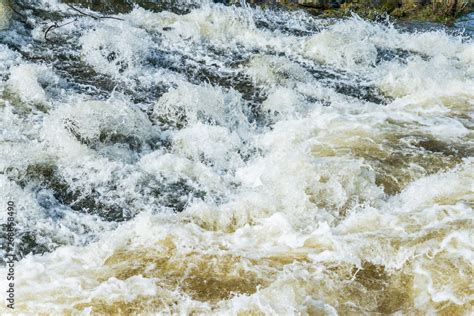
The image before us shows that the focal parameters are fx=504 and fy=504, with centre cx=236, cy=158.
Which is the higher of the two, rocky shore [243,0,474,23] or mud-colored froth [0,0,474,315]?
rocky shore [243,0,474,23]

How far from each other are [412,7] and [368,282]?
13.4 meters

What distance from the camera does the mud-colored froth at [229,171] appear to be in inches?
197

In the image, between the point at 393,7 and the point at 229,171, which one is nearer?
the point at 229,171

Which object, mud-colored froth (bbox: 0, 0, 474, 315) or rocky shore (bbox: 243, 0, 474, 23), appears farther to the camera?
rocky shore (bbox: 243, 0, 474, 23)

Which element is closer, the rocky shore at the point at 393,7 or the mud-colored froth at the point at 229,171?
the mud-colored froth at the point at 229,171

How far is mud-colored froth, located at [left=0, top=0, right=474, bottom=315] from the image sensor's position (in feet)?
16.4

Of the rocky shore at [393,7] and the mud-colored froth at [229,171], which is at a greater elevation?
the rocky shore at [393,7]

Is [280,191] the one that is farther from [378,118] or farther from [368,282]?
[378,118]

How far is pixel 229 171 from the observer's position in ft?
24.1

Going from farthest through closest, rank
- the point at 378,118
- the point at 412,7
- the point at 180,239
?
the point at 412,7 < the point at 378,118 < the point at 180,239

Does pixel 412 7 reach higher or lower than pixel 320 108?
higher

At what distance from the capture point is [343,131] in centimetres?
834

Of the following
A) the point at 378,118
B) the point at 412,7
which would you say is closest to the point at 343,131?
the point at 378,118

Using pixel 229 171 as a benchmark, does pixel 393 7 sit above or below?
above
